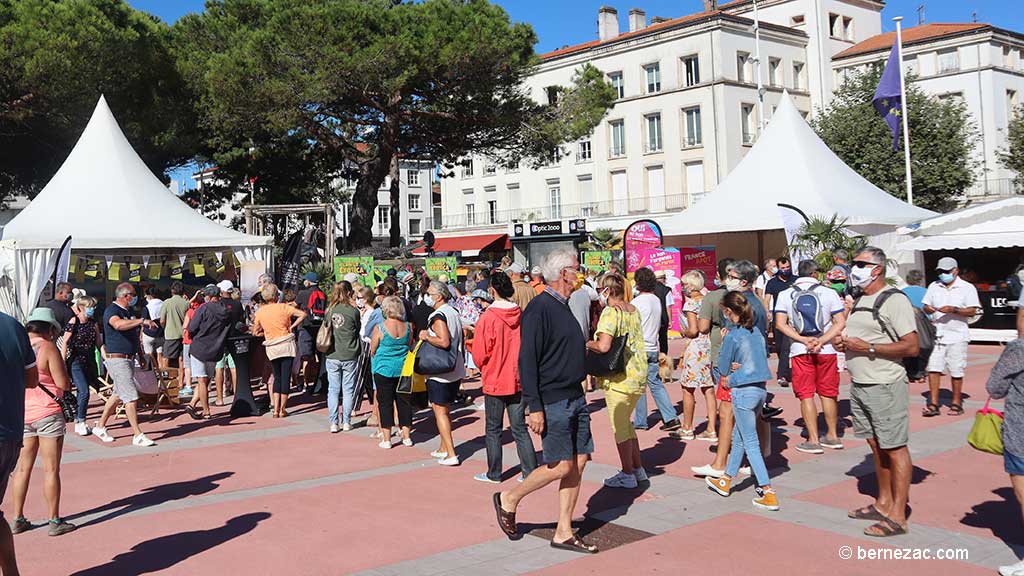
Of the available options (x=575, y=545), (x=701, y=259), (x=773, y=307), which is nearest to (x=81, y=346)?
(x=575, y=545)

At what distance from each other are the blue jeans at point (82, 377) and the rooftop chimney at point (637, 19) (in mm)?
52887

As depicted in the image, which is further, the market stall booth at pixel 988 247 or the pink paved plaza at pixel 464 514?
the market stall booth at pixel 988 247

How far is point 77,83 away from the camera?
1025 inches

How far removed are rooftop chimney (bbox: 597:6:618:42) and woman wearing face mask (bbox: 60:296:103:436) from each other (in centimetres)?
5061

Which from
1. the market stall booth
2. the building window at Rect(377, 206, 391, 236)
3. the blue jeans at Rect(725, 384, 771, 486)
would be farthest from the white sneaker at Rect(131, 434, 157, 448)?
the building window at Rect(377, 206, 391, 236)

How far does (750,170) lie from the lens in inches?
882

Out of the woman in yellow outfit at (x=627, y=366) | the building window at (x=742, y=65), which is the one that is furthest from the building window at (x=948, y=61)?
the woman in yellow outfit at (x=627, y=366)

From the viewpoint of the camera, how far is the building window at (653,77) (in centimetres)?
5072

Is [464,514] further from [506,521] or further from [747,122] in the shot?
[747,122]

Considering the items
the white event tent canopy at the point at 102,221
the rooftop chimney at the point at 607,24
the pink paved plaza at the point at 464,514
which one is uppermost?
the rooftop chimney at the point at 607,24

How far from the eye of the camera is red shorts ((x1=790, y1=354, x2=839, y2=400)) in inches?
319

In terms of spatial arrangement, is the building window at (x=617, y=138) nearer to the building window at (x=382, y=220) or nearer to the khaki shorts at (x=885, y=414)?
the building window at (x=382, y=220)

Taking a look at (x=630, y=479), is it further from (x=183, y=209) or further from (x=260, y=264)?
(x=183, y=209)

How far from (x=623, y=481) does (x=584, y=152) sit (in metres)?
48.0
